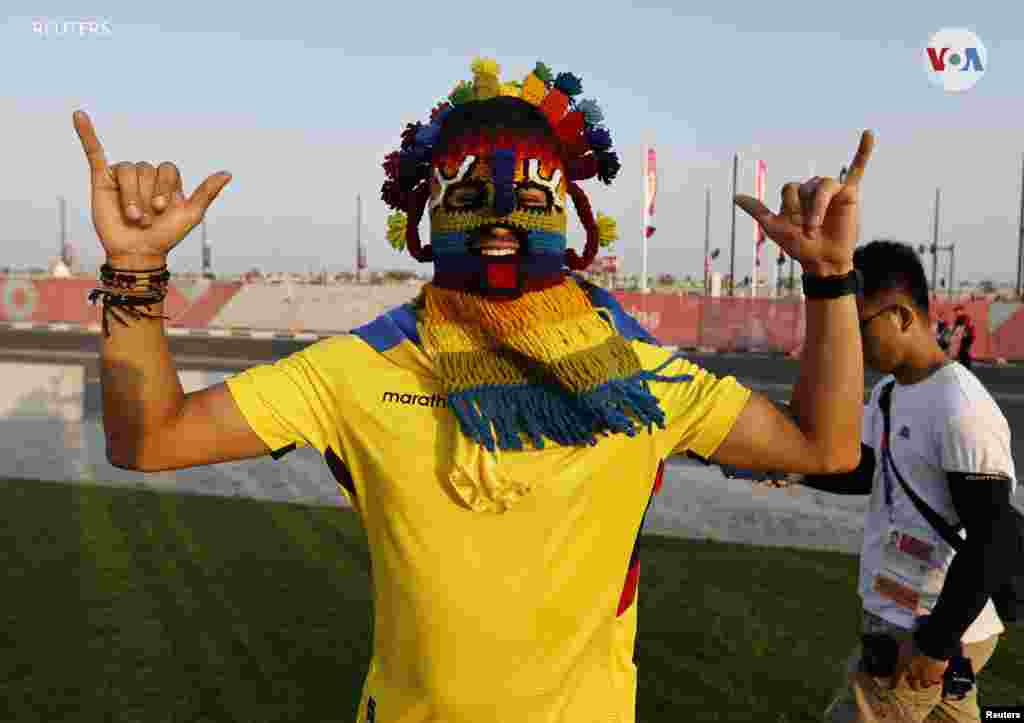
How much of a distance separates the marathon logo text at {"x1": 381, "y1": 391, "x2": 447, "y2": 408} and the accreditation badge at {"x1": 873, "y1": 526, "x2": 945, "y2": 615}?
1.79 metres

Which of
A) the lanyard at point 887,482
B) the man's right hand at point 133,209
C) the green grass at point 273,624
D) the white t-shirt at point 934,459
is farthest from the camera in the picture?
the green grass at point 273,624

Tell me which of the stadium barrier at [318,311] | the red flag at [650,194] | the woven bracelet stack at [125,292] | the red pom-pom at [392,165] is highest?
the red flag at [650,194]

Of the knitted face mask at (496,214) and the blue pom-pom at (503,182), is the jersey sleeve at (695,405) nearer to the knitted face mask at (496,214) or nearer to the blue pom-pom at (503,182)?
the knitted face mask at (496,214)

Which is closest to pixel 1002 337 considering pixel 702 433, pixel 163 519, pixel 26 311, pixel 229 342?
pixel 229 342

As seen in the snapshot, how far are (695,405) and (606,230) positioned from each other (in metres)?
0.64

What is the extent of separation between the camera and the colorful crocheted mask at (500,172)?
1.87 m

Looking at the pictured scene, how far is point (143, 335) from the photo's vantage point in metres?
1.65

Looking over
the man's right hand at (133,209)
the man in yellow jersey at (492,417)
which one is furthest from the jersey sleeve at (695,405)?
the man's right hand at (133,209)

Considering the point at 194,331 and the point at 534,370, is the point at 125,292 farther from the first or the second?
the point at 194,331

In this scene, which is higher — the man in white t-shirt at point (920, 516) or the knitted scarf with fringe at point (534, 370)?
the knitted scarf with fringe at point (534, 370)

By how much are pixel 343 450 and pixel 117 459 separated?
0.46m

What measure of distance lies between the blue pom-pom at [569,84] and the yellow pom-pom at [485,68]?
0.53ft

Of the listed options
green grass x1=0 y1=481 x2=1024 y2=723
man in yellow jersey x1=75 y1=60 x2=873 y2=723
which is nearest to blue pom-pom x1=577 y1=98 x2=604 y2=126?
man in yellow jersey x1=75 y1=60 x2=873 y2=723

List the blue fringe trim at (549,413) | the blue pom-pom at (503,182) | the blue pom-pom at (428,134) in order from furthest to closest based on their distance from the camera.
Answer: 1. the blue pom-pom at (428,134)
2. the blue pom-pom at (503,182)
3. the blue fringe trim at (549,413)
